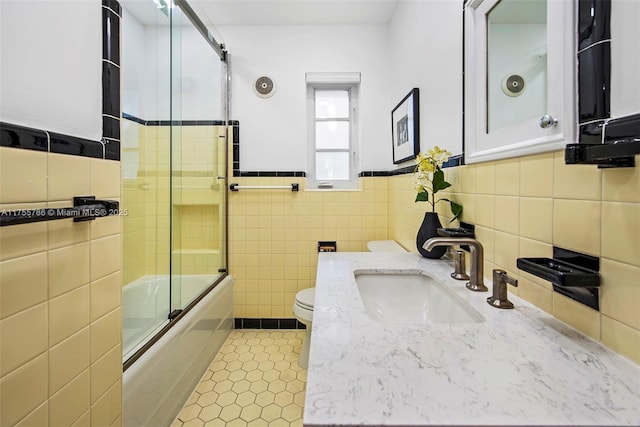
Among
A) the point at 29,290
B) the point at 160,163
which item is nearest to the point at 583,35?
the point at 29,290

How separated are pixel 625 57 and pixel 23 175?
1275mm

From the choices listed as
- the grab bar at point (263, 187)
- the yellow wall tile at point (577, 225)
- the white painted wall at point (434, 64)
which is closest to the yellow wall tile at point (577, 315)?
the yellow wall tile at point (577, 225)

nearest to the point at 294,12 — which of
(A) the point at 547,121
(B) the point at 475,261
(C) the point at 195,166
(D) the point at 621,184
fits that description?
(C) the point at 195,166

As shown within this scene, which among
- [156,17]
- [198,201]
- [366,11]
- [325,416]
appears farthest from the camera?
[366,11]

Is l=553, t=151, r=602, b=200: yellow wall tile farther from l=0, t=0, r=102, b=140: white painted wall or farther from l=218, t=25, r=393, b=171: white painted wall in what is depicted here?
l=218, t=25, r=393, b=171: white painted wall

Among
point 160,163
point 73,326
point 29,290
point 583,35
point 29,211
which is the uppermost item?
point 583,35

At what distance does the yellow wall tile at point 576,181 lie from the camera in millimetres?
594

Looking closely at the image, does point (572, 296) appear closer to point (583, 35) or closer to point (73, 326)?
point (583, 35)

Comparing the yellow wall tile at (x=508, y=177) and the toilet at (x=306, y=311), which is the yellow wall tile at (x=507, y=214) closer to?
the yellow wall tile at (x=508, y=177)

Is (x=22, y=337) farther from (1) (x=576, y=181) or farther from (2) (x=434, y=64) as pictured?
(2) (x=434, y=64)

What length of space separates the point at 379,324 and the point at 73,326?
840 millimetres

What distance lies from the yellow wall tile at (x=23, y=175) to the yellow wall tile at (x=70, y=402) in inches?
20.3

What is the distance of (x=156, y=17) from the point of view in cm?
152

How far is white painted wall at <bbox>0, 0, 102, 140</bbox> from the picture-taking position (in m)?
0.67
